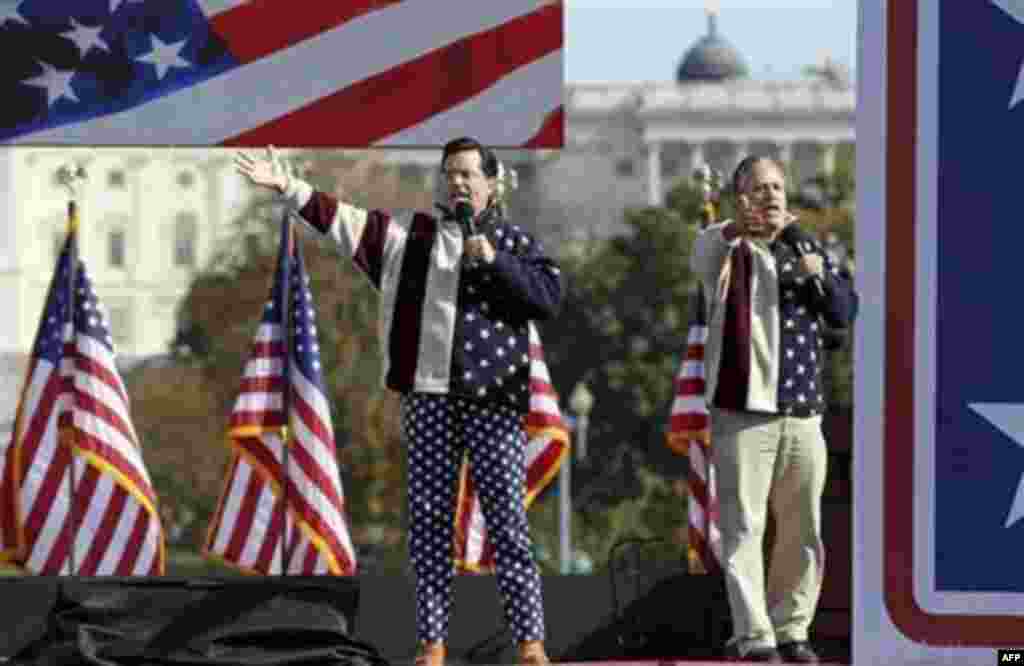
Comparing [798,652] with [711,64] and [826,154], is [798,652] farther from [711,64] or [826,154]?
[711,64]

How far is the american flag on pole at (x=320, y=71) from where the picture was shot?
554 centimetres

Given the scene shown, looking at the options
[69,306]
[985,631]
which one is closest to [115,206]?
[69,306]

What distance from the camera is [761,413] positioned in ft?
23.9

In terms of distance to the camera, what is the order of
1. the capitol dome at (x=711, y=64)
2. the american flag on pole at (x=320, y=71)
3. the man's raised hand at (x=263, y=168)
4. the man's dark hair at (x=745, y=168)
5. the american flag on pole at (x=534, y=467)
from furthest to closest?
1. the capitol dome at (x=711, y=64)
2. the american flag on pole at (x=534, y=467)
3. the man's dark hair at (x=745, y=168)
4. the man's raised hand at (x=263, y=168)
5. the american flag on pole at (x=320, y=71)

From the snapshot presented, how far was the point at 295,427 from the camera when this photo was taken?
11766 mm

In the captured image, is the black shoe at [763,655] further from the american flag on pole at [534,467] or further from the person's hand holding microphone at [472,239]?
the american flag on pole at [534,467]

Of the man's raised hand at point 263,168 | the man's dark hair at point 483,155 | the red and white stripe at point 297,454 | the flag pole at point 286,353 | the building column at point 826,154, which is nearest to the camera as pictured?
the man's raised hand at point 263,168

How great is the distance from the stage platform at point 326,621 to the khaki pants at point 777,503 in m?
0.18

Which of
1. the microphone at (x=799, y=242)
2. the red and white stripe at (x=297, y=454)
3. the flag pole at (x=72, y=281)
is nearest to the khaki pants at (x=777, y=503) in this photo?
the microphone at (x=799, y=242)

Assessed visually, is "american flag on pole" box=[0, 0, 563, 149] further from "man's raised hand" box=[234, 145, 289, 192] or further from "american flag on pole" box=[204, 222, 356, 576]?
"american flag on pole" box=[204, 222, 356, 576]

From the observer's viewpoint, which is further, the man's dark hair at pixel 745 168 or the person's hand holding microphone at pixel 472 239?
the man's dark hair at pixel 745 168

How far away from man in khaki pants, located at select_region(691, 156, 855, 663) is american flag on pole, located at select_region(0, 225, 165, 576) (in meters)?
3.94

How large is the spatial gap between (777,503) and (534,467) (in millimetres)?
4144

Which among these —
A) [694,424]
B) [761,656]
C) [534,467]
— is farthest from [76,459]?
[761,656]
